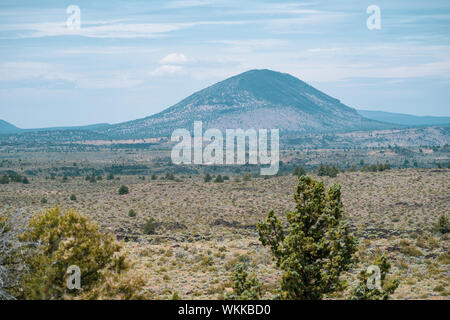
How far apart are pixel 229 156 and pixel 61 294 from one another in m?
119

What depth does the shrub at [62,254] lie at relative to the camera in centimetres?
1195

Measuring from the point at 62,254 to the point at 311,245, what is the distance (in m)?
6.42

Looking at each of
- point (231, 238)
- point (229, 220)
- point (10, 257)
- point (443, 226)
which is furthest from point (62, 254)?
point (229, 220)

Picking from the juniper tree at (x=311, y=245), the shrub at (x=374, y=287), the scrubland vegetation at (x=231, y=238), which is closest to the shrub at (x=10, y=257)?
the scrubland vegetation at (x=231, y=238)

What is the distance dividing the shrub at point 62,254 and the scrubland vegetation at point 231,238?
3 cm

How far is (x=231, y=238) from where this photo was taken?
31.3 meters

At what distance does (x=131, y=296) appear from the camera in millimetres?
11648

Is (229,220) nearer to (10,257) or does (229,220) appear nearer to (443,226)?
(443,226)

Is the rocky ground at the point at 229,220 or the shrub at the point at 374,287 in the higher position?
the shrub at the point at 374,287

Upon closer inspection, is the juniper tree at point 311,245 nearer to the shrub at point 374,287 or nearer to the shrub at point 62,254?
the shrub at point 374,287

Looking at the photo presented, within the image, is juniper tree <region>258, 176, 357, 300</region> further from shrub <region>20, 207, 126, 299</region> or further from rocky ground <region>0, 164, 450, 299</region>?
shrub <region>20, 207, 126, 299</region>

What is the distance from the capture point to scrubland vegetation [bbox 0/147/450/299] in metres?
11.4

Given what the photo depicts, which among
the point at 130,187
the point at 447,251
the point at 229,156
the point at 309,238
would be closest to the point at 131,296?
the point at 309,238

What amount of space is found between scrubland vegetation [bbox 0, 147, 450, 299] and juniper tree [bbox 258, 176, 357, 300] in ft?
0.09
